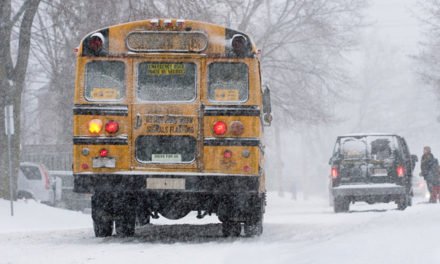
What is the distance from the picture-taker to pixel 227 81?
13016mm

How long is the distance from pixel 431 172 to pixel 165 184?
17.3 m

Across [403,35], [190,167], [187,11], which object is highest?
[403,35]

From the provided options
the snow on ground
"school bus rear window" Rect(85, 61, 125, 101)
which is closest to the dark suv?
the snow on ground


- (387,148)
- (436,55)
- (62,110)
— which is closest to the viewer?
(387,148)

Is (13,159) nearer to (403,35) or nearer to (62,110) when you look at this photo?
(62,110)

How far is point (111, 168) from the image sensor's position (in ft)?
42.2

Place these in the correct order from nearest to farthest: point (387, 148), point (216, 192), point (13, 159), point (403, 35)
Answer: point (216, 192), point (387, 148), point (13, 159), point (403, 35)

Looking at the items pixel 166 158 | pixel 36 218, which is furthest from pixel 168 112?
pixel 36 218

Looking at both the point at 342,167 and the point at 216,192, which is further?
the point at 342,167

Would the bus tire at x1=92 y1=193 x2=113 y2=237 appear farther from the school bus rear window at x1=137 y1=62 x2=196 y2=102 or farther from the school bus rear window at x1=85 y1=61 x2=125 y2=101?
the school bus rear window at x1=137 y1=62 x2=196 y2=102

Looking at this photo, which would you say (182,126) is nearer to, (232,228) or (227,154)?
(227,154)

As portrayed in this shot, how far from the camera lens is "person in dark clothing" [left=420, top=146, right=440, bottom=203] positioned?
93.6 ft

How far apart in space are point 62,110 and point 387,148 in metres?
14.1

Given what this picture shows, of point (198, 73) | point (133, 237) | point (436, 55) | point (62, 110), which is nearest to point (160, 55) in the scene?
point (198, 73)
